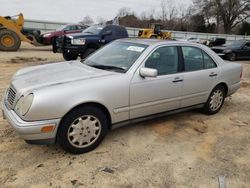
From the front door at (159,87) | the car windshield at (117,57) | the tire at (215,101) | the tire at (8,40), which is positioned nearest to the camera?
the front door at (159,87)

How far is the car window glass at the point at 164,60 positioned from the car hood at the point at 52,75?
28.5 inches

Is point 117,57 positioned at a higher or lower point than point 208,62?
higher

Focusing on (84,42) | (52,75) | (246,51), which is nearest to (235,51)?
(246,51)

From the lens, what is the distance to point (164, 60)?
14.2 ft

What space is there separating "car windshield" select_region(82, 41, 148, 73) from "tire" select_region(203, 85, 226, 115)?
5.96ft

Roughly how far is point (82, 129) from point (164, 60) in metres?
1.75

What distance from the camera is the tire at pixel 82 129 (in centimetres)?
336

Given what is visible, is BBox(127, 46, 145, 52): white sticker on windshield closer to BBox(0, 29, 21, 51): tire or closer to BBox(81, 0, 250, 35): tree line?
BBox(0, 29, 21, 51): tire

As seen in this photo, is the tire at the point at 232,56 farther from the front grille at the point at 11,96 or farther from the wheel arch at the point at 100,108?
the front grille at the point at 11,96

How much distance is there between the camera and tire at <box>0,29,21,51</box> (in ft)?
47.5

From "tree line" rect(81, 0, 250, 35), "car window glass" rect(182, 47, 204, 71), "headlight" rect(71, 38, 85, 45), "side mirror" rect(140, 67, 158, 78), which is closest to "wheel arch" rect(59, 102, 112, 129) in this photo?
"side mirror" rect(140, 67, 158, 78)

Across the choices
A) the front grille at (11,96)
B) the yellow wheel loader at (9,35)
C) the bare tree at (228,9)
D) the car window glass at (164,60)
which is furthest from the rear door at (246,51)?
the bare tree at (228,9)

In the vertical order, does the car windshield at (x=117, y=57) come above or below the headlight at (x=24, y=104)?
above

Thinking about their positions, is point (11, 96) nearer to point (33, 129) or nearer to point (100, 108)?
point (33, 129)
